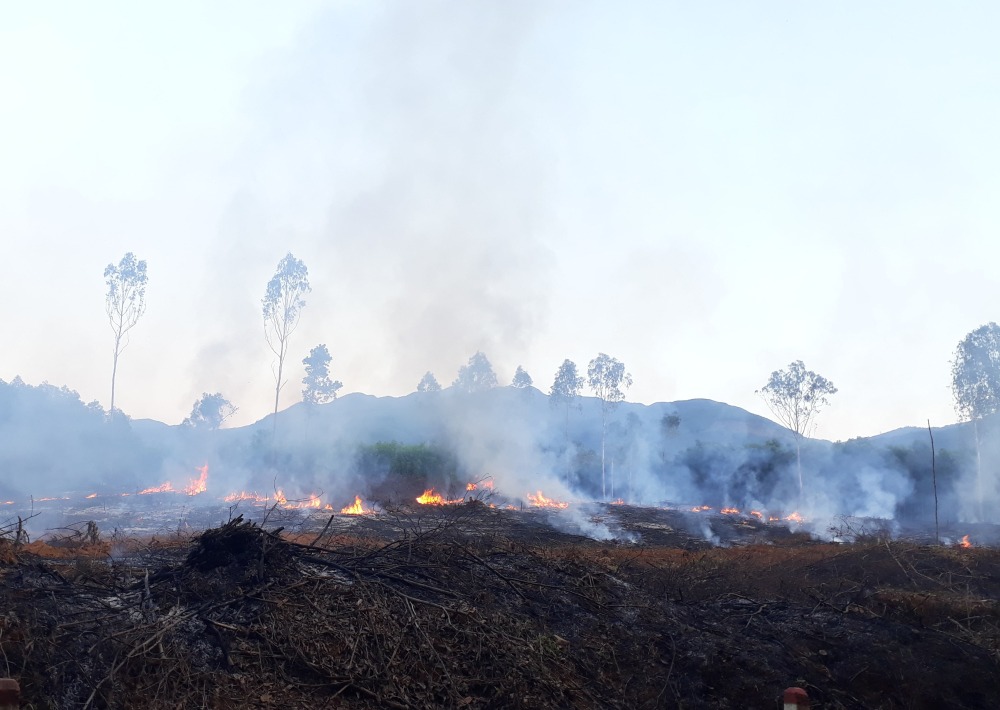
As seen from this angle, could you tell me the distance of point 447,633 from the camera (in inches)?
333

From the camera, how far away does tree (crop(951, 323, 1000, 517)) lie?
40.8 metres

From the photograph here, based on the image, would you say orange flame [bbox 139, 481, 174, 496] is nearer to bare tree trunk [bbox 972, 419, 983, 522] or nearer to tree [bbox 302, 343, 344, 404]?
tree [bbox 302, 343, 344, 404]

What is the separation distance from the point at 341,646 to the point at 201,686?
1.51 m

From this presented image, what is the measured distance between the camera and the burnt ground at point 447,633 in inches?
279

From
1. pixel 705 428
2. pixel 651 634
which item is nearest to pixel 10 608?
pixel 651 634

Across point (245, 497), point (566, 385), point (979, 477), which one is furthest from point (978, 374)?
point (245, 497)

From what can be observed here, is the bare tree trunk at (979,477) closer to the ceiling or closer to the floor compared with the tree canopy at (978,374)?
closer to the floor

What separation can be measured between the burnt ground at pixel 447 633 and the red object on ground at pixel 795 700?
11.7 ft

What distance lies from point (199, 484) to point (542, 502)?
19595 mm

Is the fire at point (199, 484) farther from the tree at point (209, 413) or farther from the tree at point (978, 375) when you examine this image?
the tree at point (978, 375)

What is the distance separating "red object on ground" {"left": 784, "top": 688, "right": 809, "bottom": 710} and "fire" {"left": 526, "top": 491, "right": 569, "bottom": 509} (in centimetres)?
2835

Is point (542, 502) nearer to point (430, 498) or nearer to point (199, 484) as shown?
point (430, 498)

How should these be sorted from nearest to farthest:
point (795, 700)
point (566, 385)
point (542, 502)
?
point (795, 700) → point (542, 502) → point (566, 385)

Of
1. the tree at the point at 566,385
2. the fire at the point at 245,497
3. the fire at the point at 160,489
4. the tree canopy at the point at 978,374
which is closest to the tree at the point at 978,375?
the tree canopy at the point at 978,374
